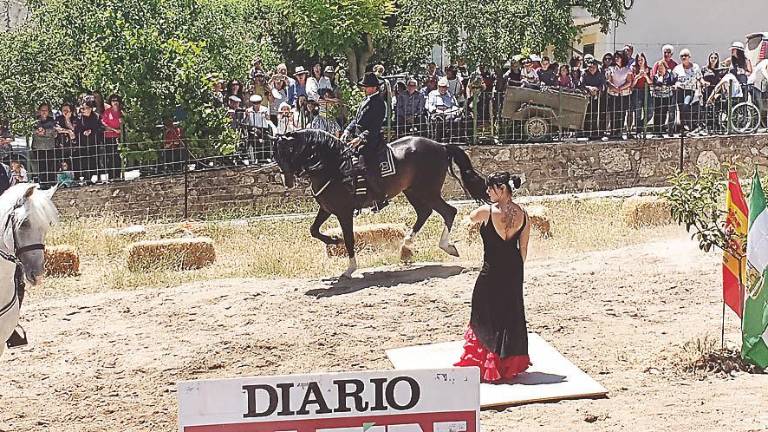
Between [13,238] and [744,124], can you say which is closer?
[13,238]

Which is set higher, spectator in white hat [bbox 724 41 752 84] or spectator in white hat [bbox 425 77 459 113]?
spectator in white hat [bbox 724 41 752 84]

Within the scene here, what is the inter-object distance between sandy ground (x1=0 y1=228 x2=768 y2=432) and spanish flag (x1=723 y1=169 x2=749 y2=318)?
677mm

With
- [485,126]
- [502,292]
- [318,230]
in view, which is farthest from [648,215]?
[502,292]

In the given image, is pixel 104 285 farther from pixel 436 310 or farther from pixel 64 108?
pixel 64 108

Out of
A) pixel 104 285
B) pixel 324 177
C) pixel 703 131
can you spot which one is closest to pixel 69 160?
pixel 104 285

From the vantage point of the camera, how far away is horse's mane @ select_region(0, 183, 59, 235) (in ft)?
24.8

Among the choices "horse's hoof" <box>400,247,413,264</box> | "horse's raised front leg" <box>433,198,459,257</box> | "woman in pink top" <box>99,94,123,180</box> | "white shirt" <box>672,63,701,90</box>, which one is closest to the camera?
"horse's raised front leg" <box>433,198,459,257</box>

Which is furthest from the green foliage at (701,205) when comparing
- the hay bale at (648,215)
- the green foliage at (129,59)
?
the green foliage at (129,59)

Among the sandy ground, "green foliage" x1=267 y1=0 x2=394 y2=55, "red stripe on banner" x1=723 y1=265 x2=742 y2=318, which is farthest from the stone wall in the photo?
"red stripe on banner" x1=723 y1=265 x2=742 y2=318

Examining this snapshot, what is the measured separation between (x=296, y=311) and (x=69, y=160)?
8.20m

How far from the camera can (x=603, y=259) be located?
508 inches

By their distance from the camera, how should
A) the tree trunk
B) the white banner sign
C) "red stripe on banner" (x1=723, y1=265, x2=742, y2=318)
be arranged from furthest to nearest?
the tree trunk → "red stripe on banner" (x1=723, y1=265, x2=742, y2=318) → the white banner sign

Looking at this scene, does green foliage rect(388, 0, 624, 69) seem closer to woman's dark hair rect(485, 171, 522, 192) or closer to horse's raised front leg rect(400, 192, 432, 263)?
horse's raised front leg rect(400, 192, 432, 263)

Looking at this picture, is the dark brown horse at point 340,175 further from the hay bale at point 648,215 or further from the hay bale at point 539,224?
the hay bale at point 648,215
